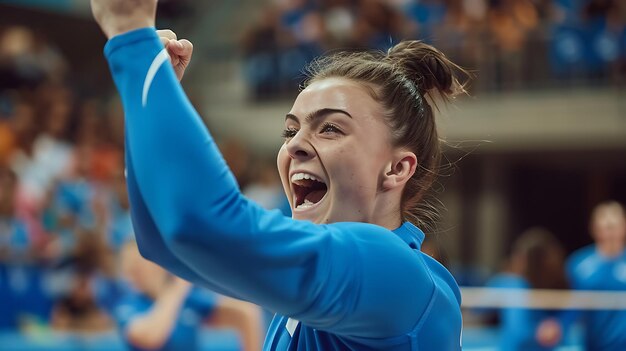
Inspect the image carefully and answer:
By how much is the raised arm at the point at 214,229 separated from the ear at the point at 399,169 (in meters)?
0.31

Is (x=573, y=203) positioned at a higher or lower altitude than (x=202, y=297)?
lower

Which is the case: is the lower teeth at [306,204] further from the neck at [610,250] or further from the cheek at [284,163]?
the neck at [610,250]

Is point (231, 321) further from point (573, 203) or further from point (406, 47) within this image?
point (573, 203)

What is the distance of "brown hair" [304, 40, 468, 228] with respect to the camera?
1.55m

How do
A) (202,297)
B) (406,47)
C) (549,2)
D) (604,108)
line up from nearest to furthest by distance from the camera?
1. (406,47)
2. (202,297)
3. (604,108)
4. (549,2)

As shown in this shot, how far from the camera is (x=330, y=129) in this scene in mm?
1446

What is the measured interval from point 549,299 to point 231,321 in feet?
7.77

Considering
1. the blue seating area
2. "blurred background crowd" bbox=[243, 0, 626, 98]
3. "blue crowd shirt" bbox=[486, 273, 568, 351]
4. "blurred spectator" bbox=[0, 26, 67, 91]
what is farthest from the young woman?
"blurred spectator" bbox=[0, 26, 67, 91]

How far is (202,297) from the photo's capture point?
4.10 metres

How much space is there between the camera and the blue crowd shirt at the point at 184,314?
397 centimetres

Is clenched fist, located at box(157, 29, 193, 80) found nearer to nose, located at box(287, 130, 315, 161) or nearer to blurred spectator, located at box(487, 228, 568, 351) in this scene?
nose, located at box(287, 130, 315, 161)

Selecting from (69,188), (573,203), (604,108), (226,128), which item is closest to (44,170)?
(69,188)

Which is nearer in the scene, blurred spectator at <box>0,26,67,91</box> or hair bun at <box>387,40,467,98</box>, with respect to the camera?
hair bun at <box>387,40,467,98</box>

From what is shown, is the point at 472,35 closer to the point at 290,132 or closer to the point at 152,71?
the point at 290,132
